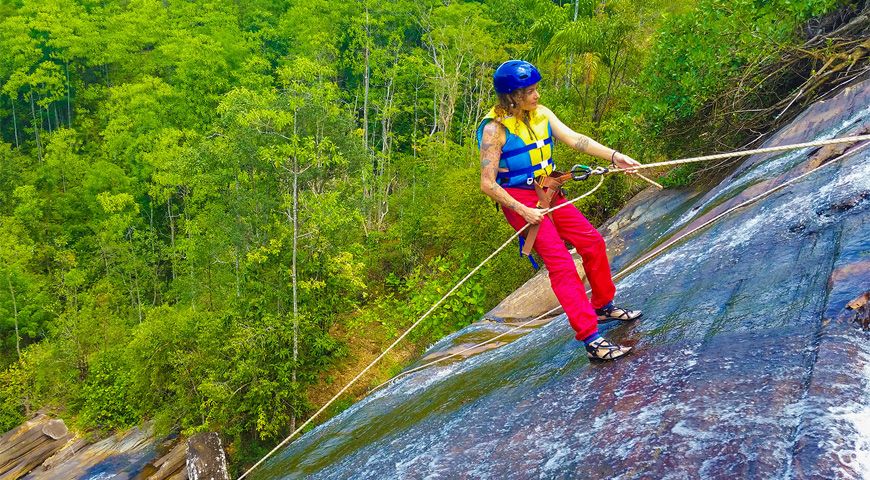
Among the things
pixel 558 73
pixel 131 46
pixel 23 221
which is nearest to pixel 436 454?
pixel 558 73

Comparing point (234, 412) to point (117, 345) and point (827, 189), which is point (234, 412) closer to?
point (117, 345)

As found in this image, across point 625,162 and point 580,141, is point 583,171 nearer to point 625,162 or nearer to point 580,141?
point 580,141

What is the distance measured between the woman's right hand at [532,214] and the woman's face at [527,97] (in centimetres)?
66

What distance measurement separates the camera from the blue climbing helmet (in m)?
4.27

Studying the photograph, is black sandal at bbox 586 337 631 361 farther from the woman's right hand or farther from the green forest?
the green forest

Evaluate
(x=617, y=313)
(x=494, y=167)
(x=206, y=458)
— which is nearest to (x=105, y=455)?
(x=206, y=458)

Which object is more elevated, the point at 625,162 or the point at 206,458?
the point at 625,162

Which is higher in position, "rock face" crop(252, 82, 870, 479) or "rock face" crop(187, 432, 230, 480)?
"rock face" crop(252, 82, 870, 479)

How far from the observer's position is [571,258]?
4.42 metres

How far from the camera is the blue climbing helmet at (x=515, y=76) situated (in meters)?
4.27

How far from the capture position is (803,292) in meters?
4.04

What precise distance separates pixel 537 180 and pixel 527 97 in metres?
0.60

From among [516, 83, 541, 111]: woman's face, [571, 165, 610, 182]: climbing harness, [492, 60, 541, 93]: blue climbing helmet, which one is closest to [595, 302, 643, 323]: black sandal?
[571, 165, 610, 182]: climbing harness

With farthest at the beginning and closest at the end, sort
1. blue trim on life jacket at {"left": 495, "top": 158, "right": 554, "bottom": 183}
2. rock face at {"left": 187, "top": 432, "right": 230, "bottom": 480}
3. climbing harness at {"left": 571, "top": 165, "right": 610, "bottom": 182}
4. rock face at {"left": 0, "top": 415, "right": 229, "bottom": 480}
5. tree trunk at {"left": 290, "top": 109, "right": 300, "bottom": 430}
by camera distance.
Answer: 1. tree trunk at {"left": 290, "top": 109, "right": 300, "bottom": 430}
2. rock face at {"left": 0, "top": 415, "right": 229, "bottom": 480}
3. rock face at {"left": 187, "top": 432, "right": 230, "bottom": 480}
4. blue trim on life jacket at {"left": 495, "top": 158, "right": 554, "bottom": 183}
5. climbing harness at {"left": 571, "top": 165, "right": 610, "bottom": 182}
